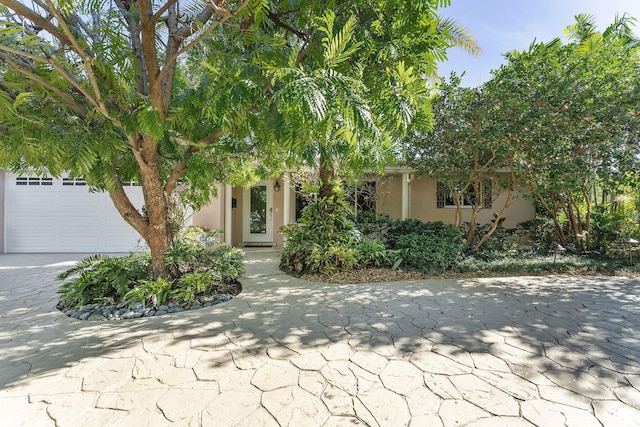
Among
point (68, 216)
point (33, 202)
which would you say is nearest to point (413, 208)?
point (68, 216)

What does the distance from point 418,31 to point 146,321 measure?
4753 millimetres

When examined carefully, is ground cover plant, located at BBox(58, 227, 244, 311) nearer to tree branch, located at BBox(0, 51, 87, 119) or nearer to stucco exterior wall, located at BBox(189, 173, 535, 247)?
tree branch, located at BBox(0, 51, 87, 119)

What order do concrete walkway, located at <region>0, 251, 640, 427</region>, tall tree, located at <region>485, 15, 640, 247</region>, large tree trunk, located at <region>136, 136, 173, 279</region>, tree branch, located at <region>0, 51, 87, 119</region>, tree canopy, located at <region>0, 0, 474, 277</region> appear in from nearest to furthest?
concrete walkway, located at <region>0, 251, 640, 427</region>
tree canopy, located at <region>0, 0, 474, 277</region>
tree branch, located at <region>0, 51, 87, 119</region>
large tree trunk, located at <region>136, 136, 173, 279</region>
tall tree, located at <region>485, 15, 640, 247</region>

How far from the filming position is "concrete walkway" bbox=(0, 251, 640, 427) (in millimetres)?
2246

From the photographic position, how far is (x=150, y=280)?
4.88m

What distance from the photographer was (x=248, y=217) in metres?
11.9

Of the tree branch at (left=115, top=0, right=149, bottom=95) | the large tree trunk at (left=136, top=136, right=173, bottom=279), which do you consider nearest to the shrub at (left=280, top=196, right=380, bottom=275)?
the large tree trunk at (left=136, top=136, right=173, bottom=279)

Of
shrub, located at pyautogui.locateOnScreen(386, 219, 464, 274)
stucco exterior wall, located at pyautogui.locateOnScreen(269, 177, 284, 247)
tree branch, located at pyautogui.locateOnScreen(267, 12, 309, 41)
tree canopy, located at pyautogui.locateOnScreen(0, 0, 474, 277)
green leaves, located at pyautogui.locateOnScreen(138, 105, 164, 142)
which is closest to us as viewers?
tree canopy, located at pyautogui.locateOnScreen(0, 0, 474, 277)

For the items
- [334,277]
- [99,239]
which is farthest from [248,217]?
[334,277]

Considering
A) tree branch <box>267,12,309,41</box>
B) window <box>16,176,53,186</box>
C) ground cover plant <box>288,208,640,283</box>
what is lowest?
ground cover plant <box>288,208,640,283</box>

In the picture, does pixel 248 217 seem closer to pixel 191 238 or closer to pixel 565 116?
pixel 191 238

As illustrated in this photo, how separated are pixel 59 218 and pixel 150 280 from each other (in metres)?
7.42

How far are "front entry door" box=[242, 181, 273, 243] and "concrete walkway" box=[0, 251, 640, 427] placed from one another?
276 inches

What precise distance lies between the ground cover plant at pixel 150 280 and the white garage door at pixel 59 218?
16.0 feet
